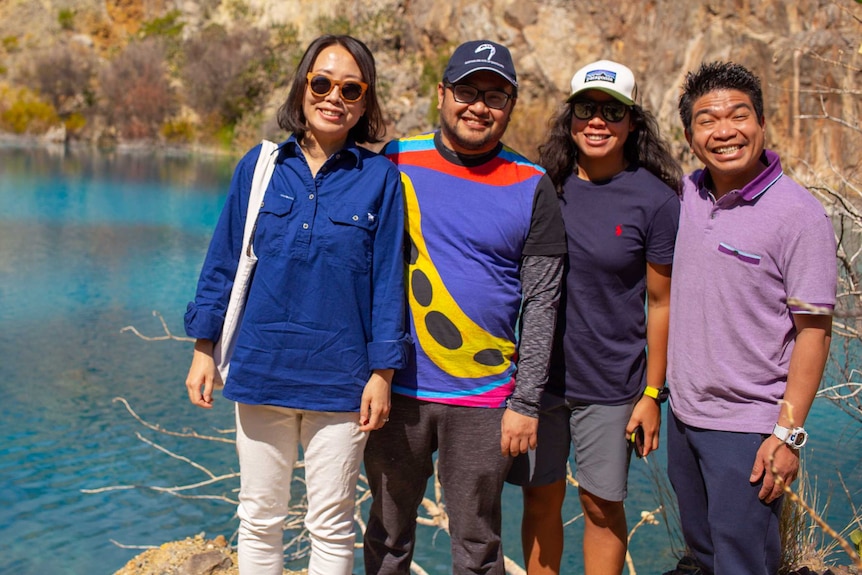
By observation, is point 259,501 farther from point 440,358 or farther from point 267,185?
point 267,185

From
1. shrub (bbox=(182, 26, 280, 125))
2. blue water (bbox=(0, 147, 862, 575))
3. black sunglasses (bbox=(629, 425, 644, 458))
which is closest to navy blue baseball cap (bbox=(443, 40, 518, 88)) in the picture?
black sunglasses (bbox=(629, 425, 644, 458))

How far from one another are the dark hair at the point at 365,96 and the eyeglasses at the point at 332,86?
0.04m

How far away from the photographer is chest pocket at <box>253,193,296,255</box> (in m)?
2.17

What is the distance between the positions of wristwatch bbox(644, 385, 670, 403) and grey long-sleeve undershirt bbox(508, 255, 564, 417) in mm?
374

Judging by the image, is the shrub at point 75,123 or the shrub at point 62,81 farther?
the shrub at point 62,81

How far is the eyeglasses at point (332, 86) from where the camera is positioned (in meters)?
2.19

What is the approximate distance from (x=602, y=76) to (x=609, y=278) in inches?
24.1

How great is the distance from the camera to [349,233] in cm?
215

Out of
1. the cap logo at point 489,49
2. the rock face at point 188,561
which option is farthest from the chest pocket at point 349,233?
the rock face at point 188,561

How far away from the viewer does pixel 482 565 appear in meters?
2.31

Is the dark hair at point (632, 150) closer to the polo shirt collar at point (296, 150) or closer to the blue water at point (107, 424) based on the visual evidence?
the polo shirt collar at point (296, 150)

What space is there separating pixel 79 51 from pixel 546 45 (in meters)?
27.1

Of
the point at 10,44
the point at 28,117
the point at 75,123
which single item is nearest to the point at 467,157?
the point at 28,117

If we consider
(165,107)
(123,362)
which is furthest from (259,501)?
(165,107)
